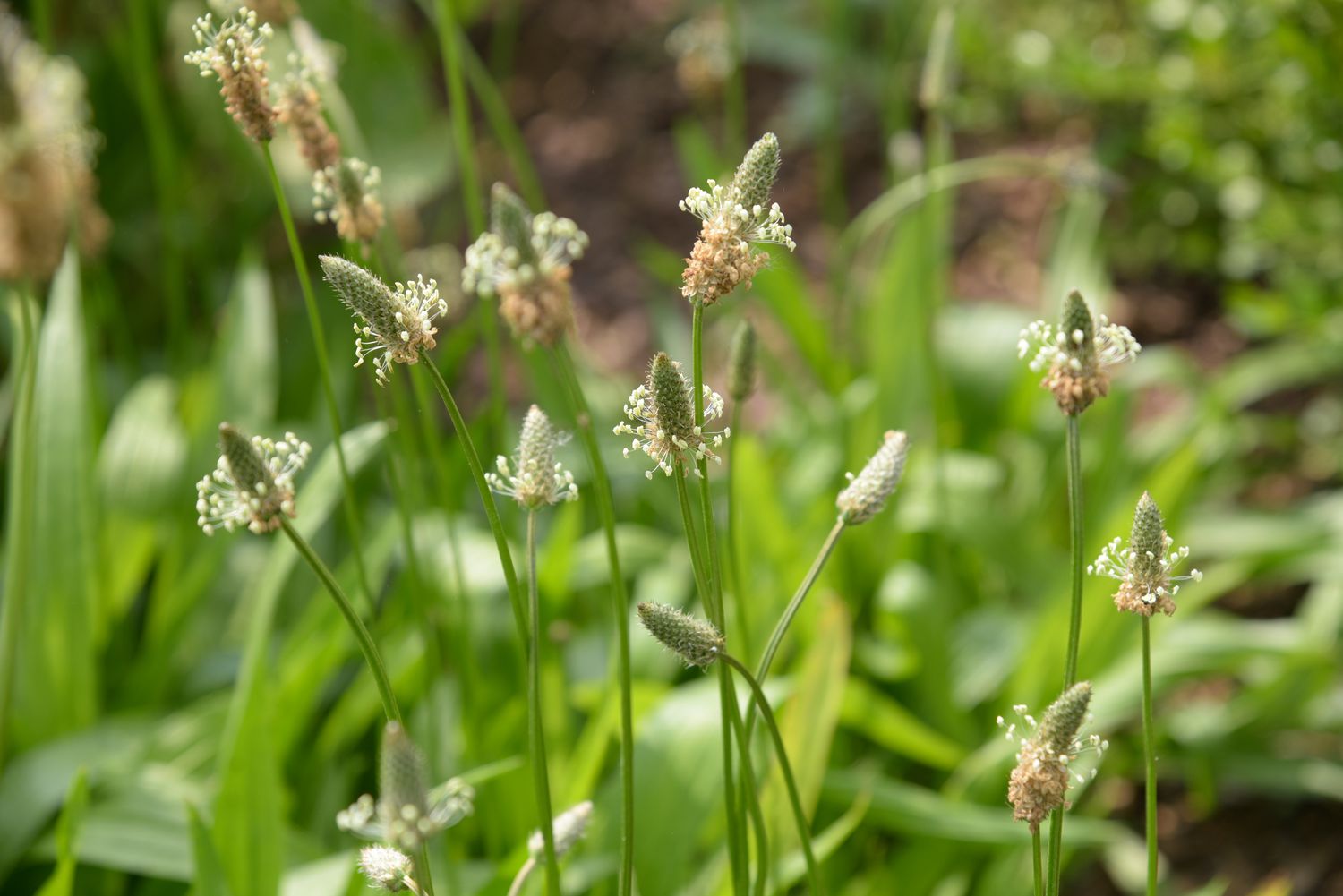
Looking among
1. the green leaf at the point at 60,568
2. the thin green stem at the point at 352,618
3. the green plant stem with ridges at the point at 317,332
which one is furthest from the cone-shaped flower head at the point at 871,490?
the green leaf at the point at 60,568

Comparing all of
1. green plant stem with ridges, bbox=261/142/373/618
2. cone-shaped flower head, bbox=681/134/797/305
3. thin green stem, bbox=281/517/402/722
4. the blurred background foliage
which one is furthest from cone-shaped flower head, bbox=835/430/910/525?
green plant stem with ridges, bbox=261/142/373/618

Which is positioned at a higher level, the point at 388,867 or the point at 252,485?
the point at 252,485

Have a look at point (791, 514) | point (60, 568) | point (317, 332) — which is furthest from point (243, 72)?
point (791, 514)

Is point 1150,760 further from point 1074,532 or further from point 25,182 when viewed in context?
point 25,182

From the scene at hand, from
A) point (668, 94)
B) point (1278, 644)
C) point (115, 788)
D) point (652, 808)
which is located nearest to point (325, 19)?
point (668, 94)

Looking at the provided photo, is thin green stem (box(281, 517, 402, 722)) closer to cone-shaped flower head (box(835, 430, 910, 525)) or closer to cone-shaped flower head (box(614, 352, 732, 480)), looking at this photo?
cone-shaped flower head (box(614, 352, 732, 480))

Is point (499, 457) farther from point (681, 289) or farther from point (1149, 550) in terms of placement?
point (1149, 550)
